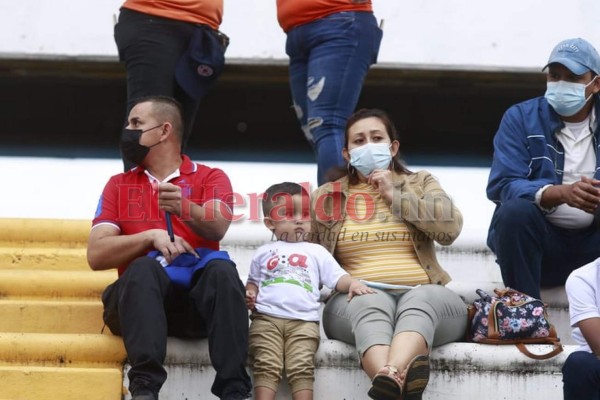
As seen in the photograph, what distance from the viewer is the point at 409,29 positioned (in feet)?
25.4

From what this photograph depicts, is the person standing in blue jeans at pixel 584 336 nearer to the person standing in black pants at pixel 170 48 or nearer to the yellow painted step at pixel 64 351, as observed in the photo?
the yellow painted step at pixel 64 351

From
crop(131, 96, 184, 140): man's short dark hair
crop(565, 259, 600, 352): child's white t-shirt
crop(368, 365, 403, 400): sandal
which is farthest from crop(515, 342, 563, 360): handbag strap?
crop(131, 96, 184, 140): man's short dark hair

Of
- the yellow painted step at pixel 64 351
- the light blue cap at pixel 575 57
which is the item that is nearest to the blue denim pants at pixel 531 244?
the light blue cap at pixel 575 57

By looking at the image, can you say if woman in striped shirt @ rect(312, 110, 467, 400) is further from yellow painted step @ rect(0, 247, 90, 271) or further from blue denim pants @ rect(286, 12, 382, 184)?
yellow painted step @ rect(0, 247, 90, 271)

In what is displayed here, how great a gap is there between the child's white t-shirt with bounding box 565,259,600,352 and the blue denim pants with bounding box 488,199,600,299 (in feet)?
1.39

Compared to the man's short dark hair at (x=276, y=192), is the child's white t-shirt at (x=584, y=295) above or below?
below

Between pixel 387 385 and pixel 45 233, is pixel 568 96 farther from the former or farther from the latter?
pixel 45 233

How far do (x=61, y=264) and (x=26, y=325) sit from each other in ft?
1.86

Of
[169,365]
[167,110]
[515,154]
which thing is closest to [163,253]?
[169,365]

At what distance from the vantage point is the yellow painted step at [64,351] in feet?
13.3

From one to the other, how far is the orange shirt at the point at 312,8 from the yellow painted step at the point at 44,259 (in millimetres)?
1231

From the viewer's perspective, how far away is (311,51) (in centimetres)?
489

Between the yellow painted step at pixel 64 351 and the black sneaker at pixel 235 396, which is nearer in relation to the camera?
the black sneaker at pixel 235 396

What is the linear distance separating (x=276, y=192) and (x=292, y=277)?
1.09ft
